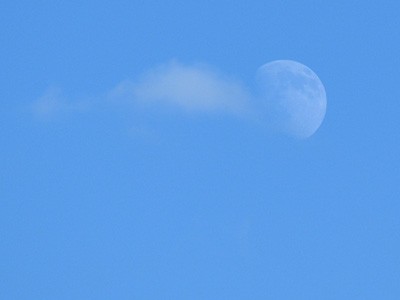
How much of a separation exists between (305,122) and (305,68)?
244 millimetres

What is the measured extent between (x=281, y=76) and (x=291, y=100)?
0.18 metres

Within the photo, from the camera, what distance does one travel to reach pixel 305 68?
3695 mm

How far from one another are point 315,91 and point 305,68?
11 cm

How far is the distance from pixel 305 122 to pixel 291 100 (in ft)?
0.49

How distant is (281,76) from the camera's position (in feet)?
12.0

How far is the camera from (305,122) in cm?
371

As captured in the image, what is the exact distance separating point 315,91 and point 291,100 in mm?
135

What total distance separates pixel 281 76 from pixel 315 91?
180 millimetres

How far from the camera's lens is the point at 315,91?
371 centimetres

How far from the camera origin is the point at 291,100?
3.80m

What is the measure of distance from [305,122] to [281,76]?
238mm
